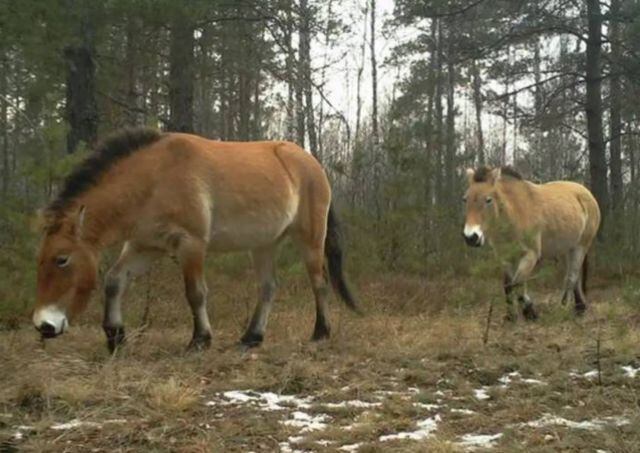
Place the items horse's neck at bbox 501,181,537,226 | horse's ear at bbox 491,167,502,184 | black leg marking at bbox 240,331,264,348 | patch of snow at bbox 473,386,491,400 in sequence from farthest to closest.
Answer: horse's ear at bbox 491,167,502,184
horse's neck at bbox 501,181,537,226
black leg marking at bbox 240,331,264,348
patch of snow at bbox 473,386,491,400

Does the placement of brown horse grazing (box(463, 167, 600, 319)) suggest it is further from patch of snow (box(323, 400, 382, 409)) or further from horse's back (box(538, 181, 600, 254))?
patch of snow (box(323, 400, 382, 409))

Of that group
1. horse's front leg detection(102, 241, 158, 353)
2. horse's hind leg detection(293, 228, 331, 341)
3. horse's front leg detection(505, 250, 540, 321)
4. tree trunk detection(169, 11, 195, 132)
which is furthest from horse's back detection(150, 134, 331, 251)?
tree trunk detection(169, 11, 195, 132)

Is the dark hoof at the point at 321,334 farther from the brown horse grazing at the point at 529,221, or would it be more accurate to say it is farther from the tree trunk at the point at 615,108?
the tree trunk at the point at 615,108

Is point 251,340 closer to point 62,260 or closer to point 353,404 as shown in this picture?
point 62,260

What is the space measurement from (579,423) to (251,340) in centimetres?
360

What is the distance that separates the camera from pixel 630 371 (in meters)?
5.83

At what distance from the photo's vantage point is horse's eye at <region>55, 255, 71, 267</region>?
5.68m

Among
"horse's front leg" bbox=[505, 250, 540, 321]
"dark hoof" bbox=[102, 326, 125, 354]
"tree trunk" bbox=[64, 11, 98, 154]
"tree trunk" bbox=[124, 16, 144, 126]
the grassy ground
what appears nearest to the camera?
the grassy ground

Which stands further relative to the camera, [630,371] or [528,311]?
[528,311]

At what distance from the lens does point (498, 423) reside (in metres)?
4.40

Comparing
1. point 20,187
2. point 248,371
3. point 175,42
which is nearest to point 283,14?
point 175,42

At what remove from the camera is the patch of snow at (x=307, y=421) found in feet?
14.0

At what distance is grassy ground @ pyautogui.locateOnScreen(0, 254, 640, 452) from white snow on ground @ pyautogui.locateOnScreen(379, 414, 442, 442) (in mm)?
12

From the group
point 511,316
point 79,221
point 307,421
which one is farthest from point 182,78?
point 307,421
